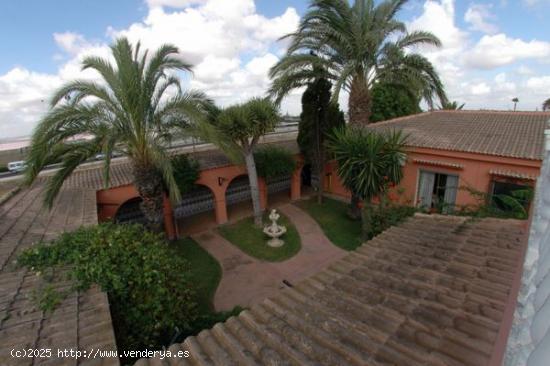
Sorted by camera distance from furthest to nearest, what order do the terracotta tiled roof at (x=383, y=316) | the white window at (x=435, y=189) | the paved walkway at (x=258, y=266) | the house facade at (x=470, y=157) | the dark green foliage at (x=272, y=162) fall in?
the dark green foliage at (x=272, y=162), the white window at (x=435, y=189), the house facade at (x=470, y=157), the paved walkway at (x=258, y=266), the terracotta tiled roof at (x=383, y=316)

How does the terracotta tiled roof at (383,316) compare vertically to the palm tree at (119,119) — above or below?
below

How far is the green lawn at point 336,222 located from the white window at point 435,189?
307 cm

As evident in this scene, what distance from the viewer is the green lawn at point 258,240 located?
11.1 meters

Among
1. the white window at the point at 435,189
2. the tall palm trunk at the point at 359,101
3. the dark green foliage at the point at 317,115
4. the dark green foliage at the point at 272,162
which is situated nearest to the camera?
the white window at the point at 435,189

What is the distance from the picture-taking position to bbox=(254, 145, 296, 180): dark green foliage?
1390 centimetres

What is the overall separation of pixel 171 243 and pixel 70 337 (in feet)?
30.5

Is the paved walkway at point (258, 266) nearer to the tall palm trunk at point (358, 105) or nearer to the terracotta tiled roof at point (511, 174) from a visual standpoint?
the tall palm trunk at point (358, 105)

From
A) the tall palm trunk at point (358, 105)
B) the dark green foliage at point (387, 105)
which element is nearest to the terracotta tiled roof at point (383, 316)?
the tall palm trunk at point (358, 105)

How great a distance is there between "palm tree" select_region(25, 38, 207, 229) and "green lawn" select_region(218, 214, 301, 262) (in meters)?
4.57

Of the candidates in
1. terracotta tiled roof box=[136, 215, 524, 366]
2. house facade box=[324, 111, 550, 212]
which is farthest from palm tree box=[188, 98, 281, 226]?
terracotta tiled roof box=[136, 215, 524, 366]

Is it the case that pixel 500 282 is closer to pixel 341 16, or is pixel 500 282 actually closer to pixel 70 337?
pixel 70 337

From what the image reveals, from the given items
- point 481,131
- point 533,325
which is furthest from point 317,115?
point 533,325

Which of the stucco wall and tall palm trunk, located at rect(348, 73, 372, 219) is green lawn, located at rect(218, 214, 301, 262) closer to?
tall palm trunk, located at rect(348, 73, 372, 219)

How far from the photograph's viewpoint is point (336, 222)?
13.7 meters
